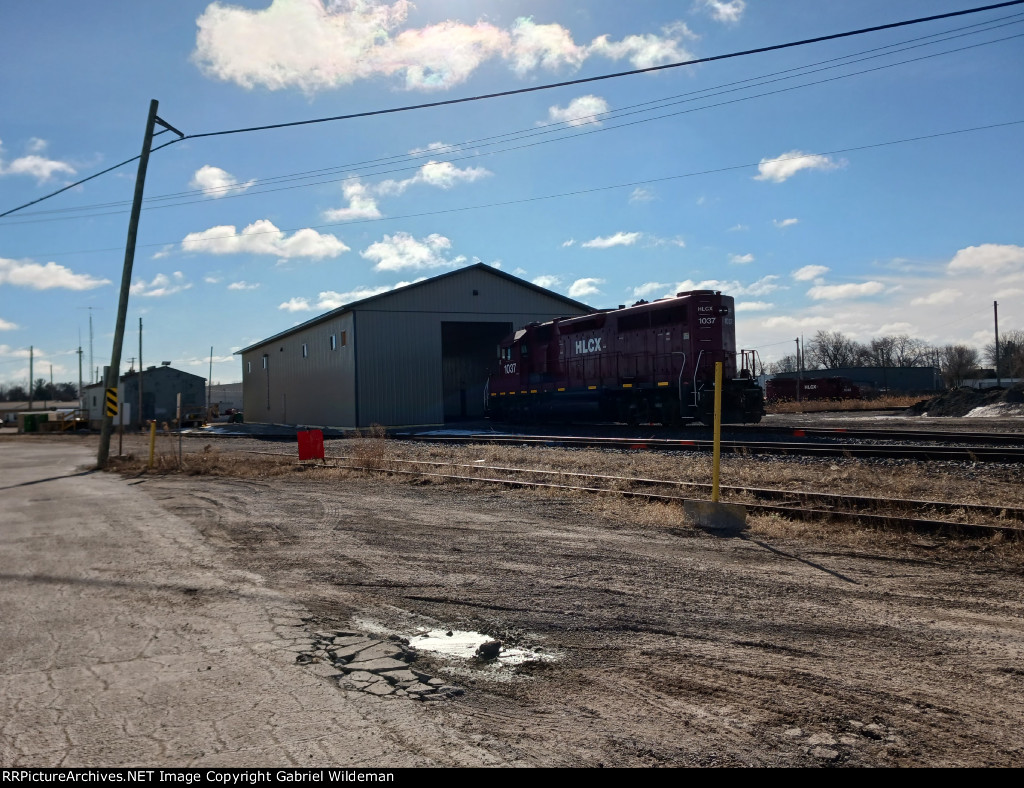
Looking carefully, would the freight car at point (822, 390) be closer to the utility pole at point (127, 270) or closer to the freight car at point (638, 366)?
the freight car at point (638, 366)

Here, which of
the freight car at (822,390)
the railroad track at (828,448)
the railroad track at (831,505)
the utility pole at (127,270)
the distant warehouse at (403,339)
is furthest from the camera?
the freight car at (822,390)

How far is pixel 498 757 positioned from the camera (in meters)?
3.14

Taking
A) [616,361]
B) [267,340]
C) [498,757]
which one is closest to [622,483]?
[498,757]

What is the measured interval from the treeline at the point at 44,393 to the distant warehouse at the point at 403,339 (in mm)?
126444

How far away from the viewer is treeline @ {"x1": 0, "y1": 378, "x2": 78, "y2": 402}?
14400 centimetres

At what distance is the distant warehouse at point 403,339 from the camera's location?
1325 inches

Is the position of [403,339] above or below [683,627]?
above

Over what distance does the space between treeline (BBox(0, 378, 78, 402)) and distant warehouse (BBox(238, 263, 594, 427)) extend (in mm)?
126444

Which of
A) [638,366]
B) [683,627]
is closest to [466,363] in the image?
[638,366]

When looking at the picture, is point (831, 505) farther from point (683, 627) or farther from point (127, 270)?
point (127, 270)

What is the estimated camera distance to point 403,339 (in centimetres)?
3456

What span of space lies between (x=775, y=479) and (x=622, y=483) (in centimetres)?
240

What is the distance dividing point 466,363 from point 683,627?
39.1 metres

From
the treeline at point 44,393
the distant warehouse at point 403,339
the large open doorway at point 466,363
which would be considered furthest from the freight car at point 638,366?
the treeline at point 44,393
